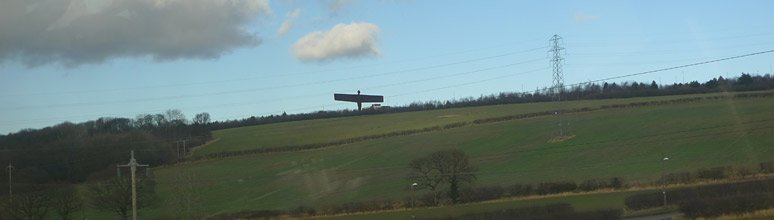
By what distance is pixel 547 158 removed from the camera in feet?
206

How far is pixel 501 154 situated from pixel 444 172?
1436 cm

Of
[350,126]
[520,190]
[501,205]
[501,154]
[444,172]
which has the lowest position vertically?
[501,205]

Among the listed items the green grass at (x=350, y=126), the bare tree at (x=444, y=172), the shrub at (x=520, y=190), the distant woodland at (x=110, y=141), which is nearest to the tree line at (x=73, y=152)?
the distant woodland at (x=110, y=141)

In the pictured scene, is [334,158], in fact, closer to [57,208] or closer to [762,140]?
[57,208]

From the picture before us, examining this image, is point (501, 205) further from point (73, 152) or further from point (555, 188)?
point (73, 152)

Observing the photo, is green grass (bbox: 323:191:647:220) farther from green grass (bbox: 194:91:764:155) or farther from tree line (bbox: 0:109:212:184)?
green grass (bbox: 194:91:764:155)

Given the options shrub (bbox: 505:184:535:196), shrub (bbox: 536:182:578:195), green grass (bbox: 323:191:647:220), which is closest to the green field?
shrub (bbox: 536:182:578:195)

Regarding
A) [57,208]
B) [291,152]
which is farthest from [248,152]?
[57,208]

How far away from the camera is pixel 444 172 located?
5509 centimetres

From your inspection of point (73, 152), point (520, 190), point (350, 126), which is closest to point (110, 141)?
point (73, 152)

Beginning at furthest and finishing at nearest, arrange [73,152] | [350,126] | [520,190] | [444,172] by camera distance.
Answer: [350,126] < [73,152] < [444,172] < [520,190]

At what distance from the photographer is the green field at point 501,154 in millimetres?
54719

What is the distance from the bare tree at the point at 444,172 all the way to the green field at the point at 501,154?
2.00 m

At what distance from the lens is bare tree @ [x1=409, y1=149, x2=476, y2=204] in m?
54.9
